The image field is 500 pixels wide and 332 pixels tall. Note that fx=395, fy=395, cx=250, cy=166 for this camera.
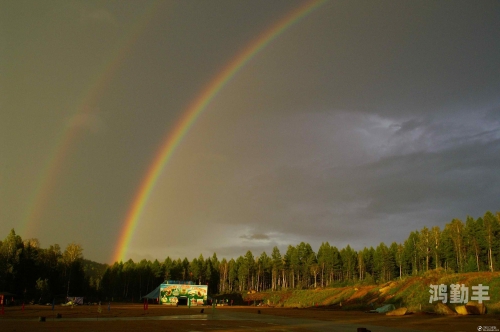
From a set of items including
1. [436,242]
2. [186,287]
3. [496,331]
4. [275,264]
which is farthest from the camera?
[275,264]

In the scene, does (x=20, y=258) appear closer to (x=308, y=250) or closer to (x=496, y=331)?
(x=308, y=250)

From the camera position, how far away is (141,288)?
154 m

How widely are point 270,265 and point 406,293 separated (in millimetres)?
94416

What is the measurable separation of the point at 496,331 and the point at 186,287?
68.8 meters

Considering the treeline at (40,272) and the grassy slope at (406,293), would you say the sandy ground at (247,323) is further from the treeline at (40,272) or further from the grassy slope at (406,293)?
the treeline at (40,272)

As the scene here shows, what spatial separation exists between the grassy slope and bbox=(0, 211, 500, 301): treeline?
46.5ft

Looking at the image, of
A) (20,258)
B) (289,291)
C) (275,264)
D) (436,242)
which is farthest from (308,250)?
(20,258)

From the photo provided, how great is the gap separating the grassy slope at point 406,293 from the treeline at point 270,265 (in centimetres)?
1417

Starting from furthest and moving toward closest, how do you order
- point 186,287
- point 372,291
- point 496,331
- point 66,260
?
point 66,260 → point 186,287 → point 372,291 → point 496,331

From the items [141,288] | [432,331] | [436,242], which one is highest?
[436,242]

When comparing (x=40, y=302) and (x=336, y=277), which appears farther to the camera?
(x=336, y=277)
